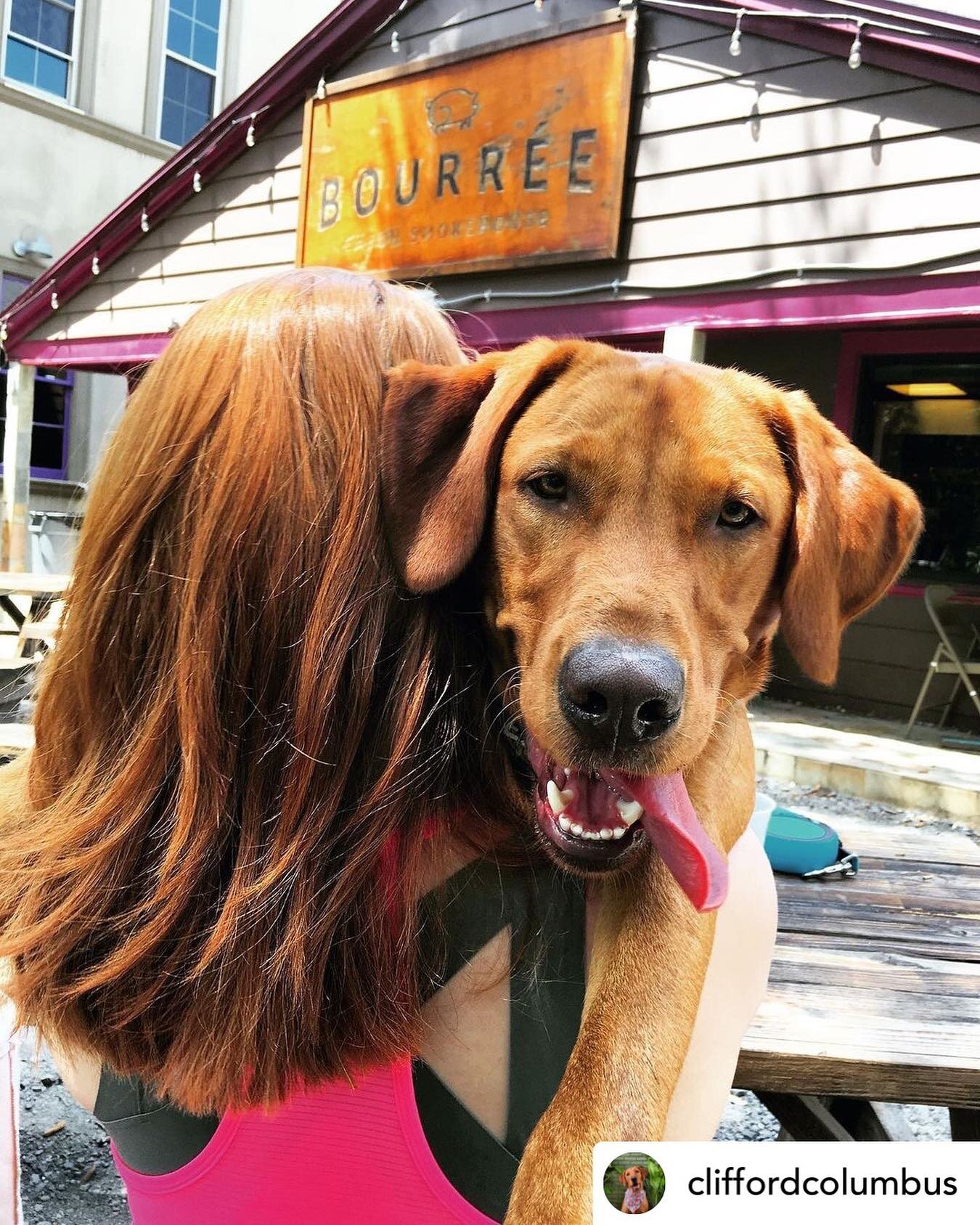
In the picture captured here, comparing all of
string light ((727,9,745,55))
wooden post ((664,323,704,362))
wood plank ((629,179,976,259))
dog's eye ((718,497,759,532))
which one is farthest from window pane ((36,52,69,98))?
dog's eye ((718,497,759,532))

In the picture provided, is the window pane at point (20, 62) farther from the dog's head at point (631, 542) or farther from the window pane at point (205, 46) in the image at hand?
the dog's head at point (631, 542)

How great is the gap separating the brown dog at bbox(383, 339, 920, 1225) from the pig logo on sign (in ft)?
22.0

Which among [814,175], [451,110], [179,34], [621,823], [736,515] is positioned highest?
[179,34]

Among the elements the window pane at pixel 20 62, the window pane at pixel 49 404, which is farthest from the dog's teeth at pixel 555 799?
the window pane at pixel 20 62

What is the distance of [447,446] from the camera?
144cm

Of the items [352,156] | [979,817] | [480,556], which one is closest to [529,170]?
[352,156]

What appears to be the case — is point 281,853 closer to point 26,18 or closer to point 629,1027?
point 629,1027

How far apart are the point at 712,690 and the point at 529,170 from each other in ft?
21.6

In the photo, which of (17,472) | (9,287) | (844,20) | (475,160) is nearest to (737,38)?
(844,20)

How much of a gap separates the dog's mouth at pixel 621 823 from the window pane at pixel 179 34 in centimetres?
1764

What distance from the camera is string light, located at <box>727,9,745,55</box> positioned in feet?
20.3

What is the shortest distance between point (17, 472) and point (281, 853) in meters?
11.8

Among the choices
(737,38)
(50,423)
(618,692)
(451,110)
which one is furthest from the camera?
(50,423)

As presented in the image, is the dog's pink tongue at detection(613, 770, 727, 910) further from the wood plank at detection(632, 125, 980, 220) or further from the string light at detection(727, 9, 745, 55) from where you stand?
the string light at detection(727, 9, 745, 55)
